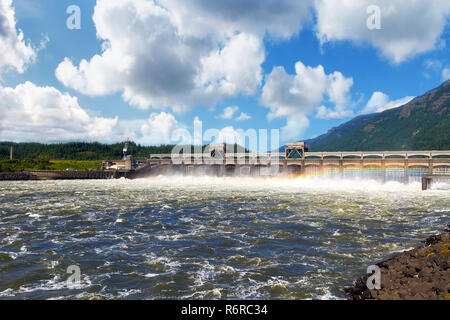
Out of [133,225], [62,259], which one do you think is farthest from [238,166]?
[62,259]

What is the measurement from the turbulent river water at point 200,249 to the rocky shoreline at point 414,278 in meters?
1.26

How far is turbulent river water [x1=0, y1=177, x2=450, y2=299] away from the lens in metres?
13.6

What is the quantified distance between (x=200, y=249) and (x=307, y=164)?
272 ft

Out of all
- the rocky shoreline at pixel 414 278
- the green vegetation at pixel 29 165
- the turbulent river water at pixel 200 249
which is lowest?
the turbulent river water at pixel 200 249

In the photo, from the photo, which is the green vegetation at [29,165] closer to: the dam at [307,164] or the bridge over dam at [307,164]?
the bridge over dam at [307,164]

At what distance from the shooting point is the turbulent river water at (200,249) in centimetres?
1360

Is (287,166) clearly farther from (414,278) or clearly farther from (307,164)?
(414,278)

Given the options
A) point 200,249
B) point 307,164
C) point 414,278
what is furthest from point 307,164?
point 414,278

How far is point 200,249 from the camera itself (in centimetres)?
1964

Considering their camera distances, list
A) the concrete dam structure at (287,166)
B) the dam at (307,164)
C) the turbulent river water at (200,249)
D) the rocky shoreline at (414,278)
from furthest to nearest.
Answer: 1. the concrete dam structure at (287,166)
2. the dam at (307,164)
3. the turbulent river water at (200,249)
4. the rocky shoreline at (414,278)

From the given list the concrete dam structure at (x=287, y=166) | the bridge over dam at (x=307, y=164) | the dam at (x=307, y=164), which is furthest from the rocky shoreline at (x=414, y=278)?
the bridge over dam at (x=307, y=164)

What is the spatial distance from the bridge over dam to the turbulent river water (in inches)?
2074

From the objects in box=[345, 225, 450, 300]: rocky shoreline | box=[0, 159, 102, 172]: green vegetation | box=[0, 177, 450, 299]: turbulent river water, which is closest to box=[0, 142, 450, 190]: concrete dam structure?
box=[0, 159, 102, 172]: green vegetation

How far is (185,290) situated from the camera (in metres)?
13.4
